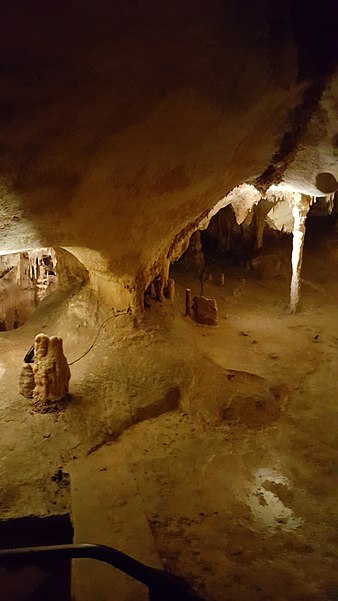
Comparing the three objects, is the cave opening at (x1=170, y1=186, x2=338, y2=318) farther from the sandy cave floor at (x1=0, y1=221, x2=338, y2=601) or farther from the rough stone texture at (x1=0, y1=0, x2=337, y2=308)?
the rough stone texture at (x1=0, y1=0, x2=337, y2=308)

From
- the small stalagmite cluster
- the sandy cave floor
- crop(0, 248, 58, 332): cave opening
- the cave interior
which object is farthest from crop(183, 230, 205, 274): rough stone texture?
the small stalagmite cluster

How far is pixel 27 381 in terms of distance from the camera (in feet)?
23.4

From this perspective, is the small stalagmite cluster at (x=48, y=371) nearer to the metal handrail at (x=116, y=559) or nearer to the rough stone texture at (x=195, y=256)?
the metal handrail at (x=116, y=559)

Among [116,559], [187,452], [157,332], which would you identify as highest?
[116,559]

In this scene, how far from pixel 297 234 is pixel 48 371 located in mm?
7650

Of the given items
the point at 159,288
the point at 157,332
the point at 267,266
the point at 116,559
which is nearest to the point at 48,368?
the point at 157,332

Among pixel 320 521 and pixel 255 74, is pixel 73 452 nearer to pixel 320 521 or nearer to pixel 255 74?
pixel 320 521

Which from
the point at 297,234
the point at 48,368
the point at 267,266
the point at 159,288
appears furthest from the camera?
the point at 267,266

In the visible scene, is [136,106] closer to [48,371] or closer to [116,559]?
[48,371]

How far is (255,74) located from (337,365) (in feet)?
18.9

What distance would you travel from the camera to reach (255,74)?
591 cm

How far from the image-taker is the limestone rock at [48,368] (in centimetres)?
688

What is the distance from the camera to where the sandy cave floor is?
15.0ft

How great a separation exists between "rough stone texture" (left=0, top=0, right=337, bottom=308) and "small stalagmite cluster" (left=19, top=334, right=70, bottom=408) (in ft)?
4.83
